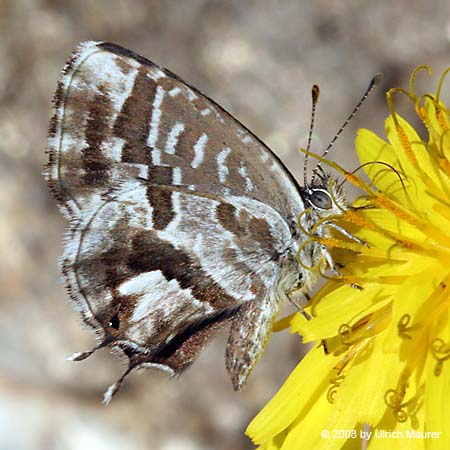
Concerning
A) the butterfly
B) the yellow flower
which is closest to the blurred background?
the butterfly

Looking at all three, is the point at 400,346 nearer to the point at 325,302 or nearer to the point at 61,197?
the point at 325,302

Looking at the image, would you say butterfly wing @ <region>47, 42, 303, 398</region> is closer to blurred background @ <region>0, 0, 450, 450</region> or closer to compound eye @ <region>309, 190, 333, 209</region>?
compound eye @ <region>309, 190, 333, 209</region>

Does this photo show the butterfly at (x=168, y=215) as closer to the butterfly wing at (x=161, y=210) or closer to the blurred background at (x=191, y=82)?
the butterfly wing at (x=161, y=210)

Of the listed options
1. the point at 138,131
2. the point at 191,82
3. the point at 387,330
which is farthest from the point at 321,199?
the point at 191,82

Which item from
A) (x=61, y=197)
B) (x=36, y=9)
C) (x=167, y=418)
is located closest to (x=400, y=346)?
(x=61, y=197)

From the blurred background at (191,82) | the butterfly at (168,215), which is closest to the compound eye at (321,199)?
the butterfly at (168,215)

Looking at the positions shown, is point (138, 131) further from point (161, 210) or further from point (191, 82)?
point (191, 82)
